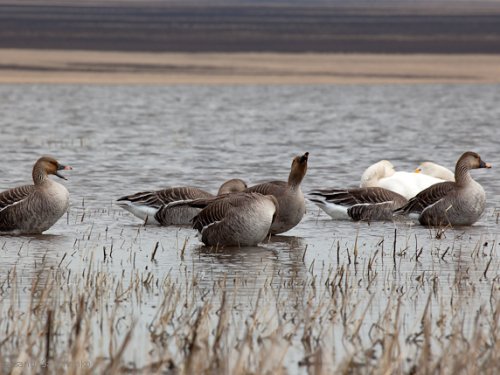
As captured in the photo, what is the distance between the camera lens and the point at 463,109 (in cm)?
3009

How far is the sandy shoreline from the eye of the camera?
3969cm

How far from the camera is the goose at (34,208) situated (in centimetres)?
1161

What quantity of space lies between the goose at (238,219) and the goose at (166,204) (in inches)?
63.1

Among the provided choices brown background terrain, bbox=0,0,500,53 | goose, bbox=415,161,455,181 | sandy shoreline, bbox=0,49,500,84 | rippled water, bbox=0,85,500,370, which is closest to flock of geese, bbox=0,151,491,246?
rippled water, bbox=0,85,500,370

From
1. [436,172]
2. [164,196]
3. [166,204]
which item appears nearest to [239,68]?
[436,172]

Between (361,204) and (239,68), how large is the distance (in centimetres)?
3060

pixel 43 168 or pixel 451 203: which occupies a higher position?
pixel 43 168

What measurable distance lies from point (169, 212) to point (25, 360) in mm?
6529

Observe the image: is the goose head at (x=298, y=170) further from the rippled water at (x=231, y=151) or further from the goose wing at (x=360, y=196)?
the goose wing at (x=360, y=196)

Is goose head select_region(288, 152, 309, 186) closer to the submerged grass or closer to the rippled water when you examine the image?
the rippled water

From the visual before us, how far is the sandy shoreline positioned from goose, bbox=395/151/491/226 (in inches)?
1056

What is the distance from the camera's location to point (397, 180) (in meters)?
14.1

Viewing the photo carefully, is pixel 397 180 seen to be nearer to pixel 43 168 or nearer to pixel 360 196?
pixel 360 196

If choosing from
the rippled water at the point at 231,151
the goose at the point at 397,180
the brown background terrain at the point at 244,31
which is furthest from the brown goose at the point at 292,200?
the brown background terrain at the point at 244,31
